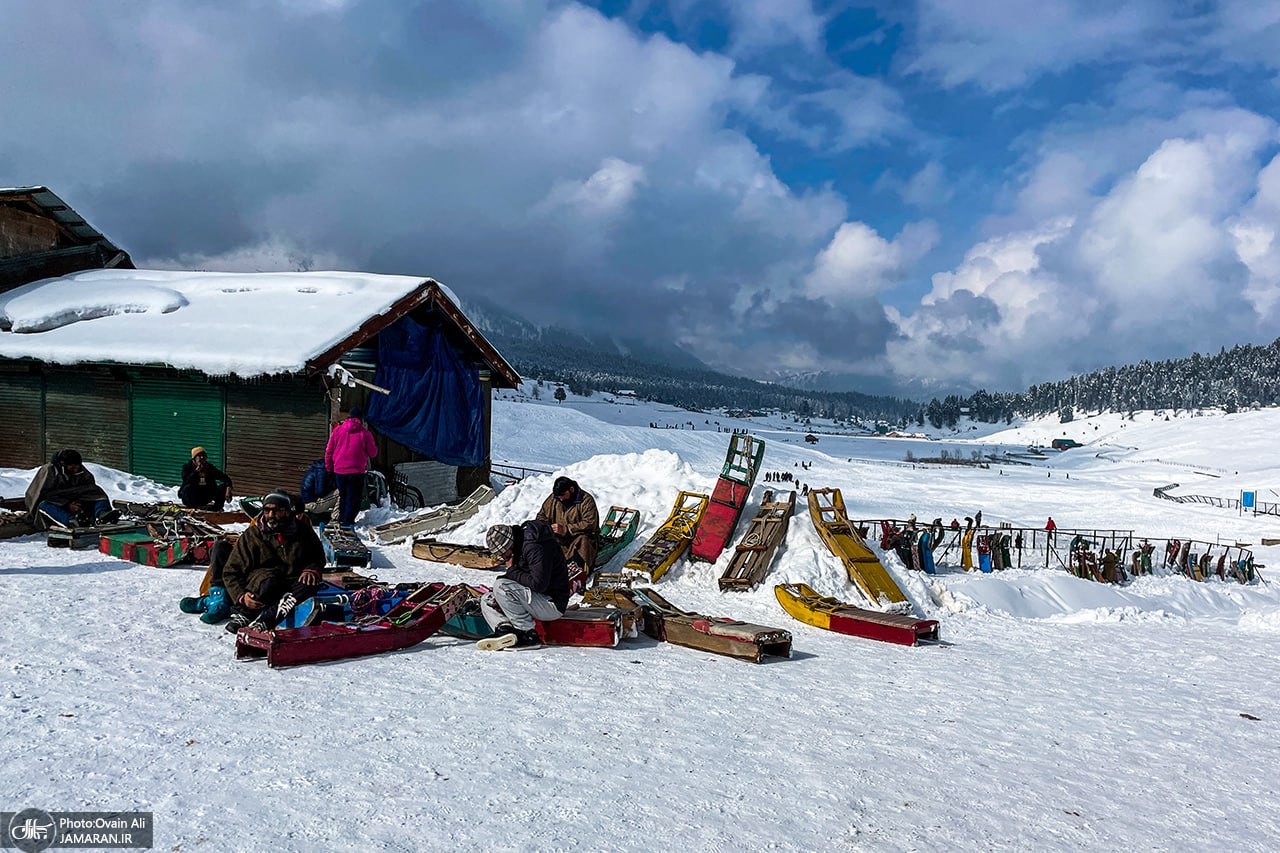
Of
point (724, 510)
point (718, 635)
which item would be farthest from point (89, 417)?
point (718, 635)

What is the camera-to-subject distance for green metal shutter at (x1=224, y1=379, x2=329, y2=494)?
16422mm

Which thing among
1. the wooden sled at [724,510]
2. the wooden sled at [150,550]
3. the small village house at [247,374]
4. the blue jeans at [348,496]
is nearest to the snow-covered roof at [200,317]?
the small village house at [247,374]

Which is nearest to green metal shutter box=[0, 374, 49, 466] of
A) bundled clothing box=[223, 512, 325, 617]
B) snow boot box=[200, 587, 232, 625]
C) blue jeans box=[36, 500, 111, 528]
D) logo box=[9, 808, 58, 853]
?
blue jeans box=[36, 500, 111, 528]

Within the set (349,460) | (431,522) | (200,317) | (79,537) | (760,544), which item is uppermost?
(200,317)

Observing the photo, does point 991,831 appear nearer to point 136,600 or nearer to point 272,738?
point 272,738

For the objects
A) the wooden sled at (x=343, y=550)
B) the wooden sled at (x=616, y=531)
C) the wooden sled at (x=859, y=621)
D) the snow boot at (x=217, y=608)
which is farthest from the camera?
the wooden sled at (x=616, y=531)

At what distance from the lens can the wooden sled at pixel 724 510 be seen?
13.1 meters

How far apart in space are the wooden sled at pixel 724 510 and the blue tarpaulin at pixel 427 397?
26.2ft

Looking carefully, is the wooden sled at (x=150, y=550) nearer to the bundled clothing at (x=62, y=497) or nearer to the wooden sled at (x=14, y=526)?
the bundled clothing at (x=62, y=497)

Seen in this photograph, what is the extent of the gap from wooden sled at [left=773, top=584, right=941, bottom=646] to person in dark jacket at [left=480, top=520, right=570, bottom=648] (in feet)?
14.1

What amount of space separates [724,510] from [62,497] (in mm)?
10506

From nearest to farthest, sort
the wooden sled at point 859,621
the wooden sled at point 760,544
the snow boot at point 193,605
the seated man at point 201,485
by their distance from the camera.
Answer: the snow boot at point 193,605 → the wooden sled at point 859,621 → the wooden sled at point 760,544 → the seated man at point 201,485

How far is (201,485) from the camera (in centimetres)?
1397

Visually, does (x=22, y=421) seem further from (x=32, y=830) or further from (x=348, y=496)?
A: (x=32, y=830)
